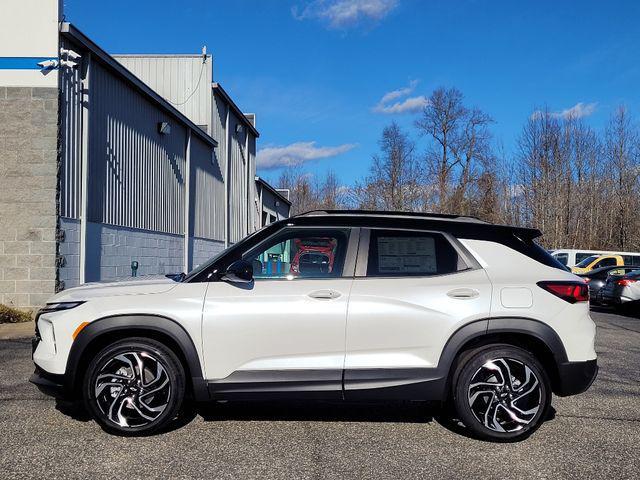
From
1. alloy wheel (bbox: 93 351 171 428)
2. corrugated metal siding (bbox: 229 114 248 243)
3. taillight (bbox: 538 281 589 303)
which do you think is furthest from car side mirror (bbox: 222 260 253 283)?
corrugated metal siding (bbox: 229 114 248 243)

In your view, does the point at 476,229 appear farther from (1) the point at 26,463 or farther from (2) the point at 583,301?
(1) the point at 26,463

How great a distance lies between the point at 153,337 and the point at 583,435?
140 inches

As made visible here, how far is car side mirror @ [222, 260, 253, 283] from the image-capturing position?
460cm

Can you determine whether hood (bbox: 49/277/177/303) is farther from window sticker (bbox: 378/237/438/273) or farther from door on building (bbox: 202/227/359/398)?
window sticker (bbox: 378/237/438/273)

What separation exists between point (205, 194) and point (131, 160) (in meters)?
7.06

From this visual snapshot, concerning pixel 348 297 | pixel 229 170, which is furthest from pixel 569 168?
pixel 348 297

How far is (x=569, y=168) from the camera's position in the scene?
39.6 meters

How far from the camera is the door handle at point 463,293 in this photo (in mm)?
4723

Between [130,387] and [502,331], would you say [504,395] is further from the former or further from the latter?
[130,387]

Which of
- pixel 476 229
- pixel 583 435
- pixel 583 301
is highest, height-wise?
pixel 476 229

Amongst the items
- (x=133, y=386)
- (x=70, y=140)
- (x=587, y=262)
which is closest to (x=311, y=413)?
(x=133, y=386)

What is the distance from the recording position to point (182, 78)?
23.5 metres

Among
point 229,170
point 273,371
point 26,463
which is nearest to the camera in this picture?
point 26,463

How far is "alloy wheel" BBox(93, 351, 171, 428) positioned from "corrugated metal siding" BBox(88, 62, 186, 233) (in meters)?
9.11
